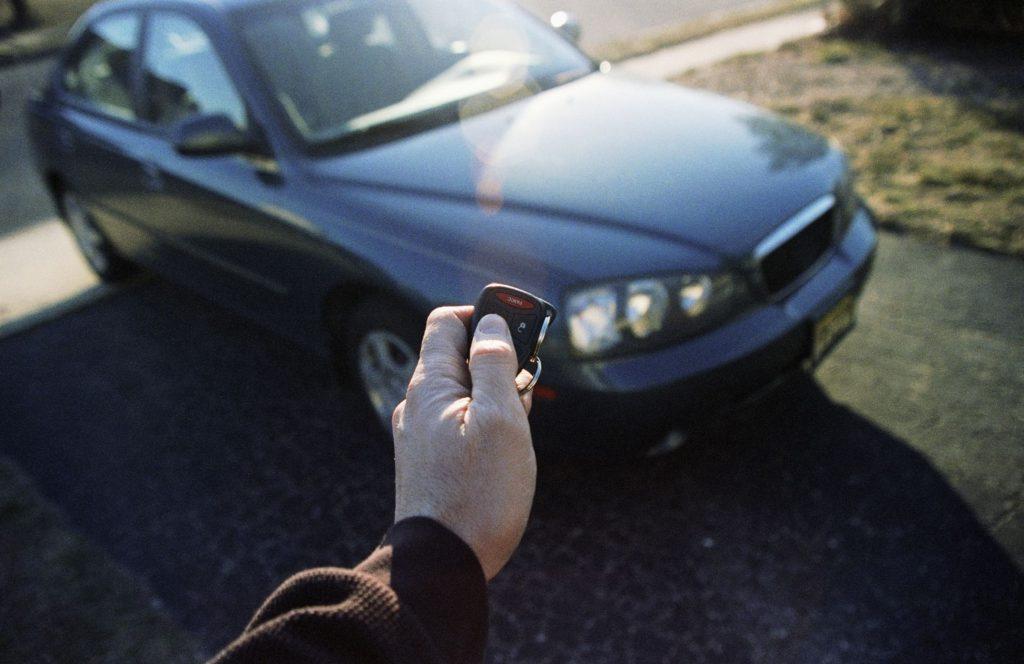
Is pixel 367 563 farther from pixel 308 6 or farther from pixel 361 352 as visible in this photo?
pixel 308 6

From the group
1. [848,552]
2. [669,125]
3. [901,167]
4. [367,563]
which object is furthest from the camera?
[901,167]

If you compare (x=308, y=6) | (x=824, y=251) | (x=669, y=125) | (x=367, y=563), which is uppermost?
(x=308, y=6)

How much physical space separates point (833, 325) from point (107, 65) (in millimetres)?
3673

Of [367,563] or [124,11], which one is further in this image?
[124,11]

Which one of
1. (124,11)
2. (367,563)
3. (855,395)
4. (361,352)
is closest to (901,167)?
(855,395)

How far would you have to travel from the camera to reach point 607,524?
8.61 feet

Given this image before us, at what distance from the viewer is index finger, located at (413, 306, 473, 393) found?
1.22 m

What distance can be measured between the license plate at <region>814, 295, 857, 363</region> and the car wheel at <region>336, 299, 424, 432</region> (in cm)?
127

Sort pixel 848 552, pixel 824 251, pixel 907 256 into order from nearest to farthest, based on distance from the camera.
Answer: pixel 848 552 → pixel 824 251 → pixel 907 256

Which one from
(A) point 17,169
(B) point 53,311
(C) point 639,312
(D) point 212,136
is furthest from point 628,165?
(A) point 17,169

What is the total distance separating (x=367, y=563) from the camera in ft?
3.28

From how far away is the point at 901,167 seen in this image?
16.1ft

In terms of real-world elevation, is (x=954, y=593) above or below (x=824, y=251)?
below

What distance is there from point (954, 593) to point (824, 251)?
1.16 m
